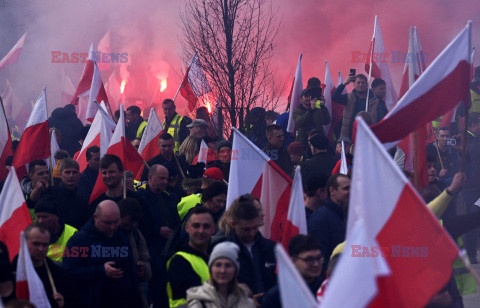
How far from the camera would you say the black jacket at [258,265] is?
6.50 metres

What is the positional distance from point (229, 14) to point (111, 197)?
276 inches

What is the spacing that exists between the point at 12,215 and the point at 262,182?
2321 mm

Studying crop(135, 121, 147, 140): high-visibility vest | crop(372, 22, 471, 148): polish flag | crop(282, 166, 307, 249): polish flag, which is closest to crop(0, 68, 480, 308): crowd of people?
crop(282, 166, 307, 249): polish flag

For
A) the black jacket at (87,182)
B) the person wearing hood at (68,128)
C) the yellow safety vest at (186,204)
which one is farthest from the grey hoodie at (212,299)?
the person wearing hood at (68,128)

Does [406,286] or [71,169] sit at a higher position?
[71,169]

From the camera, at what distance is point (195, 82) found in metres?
14.7

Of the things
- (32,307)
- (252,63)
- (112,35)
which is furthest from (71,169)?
(112,35)

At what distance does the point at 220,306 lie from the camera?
18.5 feet

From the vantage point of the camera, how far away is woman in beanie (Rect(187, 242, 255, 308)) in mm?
5633

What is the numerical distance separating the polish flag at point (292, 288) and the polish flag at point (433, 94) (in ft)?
7.84

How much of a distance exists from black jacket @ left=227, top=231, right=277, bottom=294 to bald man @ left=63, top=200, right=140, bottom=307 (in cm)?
90

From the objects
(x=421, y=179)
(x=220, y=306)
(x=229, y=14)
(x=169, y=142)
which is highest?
(x=229, y=14)

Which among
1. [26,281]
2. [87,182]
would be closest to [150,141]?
[87,182]

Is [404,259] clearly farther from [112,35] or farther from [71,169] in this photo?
[112,35]
